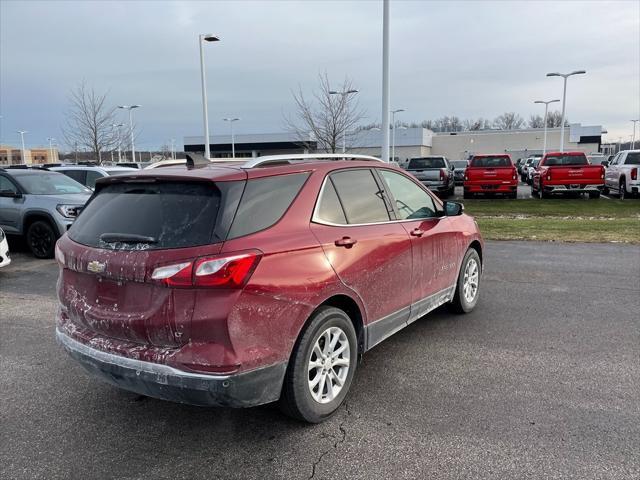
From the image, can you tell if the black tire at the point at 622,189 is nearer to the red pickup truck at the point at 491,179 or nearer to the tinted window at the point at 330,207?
the red pickup truck at the point at 491,179

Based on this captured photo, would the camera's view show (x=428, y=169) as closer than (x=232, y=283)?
No

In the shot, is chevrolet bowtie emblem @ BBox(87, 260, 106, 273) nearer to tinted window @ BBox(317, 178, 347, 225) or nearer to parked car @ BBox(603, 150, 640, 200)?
tinted window @ BBox(317, 178, 347, 225)

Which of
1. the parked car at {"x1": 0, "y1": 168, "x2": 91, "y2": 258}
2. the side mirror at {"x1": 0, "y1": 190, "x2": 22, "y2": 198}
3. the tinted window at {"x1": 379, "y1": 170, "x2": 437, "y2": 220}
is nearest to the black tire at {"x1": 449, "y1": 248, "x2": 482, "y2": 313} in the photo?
the tinted window at {"x1": 379, "y1": 170, "x2": 437, "y2": 220}

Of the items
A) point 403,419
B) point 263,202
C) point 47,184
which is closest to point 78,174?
point 47,184

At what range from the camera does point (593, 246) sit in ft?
32.4

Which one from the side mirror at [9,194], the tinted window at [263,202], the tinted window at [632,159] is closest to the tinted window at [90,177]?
the side mirror at [9,194]

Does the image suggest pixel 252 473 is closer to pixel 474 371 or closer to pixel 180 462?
pixel 180 462

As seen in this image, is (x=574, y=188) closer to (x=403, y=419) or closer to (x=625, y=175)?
(x=625, y=175)

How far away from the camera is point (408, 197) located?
476cm

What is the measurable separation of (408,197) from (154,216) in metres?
2.46

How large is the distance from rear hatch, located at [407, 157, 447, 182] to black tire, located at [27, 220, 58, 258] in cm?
1396

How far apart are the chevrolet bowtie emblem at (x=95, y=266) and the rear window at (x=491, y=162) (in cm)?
1920

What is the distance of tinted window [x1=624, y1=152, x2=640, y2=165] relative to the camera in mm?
20031

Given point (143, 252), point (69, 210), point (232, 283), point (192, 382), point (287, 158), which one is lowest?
point (192, 382)
